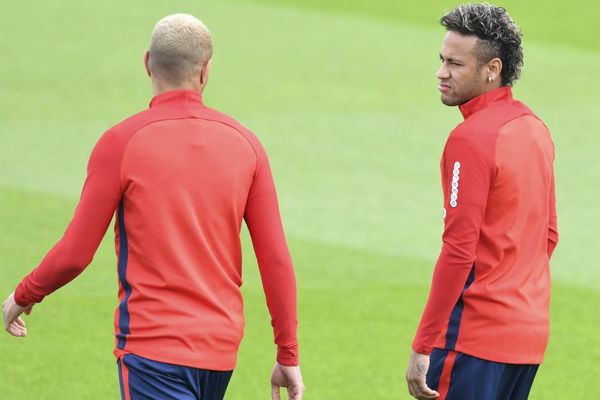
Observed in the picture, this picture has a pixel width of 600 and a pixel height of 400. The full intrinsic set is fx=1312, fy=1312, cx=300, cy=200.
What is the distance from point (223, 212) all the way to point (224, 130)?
29 centimetres

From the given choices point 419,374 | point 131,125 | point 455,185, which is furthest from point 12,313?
point 455,185

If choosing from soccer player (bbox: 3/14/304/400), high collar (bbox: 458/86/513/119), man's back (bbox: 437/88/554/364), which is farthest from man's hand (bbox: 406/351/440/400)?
high collar (bbox: 458/86/513/119)

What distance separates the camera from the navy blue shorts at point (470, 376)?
5027 millimetres

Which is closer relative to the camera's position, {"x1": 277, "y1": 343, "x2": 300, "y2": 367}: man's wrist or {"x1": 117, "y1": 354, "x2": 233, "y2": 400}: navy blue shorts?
{"x1": 117, "y1": 354, "x2": 233, "y2": 400}: navy blue shorts

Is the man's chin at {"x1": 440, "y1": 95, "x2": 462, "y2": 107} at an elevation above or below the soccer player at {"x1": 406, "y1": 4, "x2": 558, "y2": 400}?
above

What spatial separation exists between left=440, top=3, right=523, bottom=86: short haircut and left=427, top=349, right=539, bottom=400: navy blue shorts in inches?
43.6

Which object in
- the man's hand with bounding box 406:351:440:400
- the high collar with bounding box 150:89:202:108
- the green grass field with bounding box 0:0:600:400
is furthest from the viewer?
the green grass field with bounding box 0:0:600:400

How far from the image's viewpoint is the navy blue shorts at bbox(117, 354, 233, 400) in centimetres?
458

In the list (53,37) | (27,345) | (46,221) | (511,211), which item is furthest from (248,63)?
(511,211)

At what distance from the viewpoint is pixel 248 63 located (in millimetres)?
18078

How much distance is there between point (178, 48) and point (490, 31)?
1.29 metres

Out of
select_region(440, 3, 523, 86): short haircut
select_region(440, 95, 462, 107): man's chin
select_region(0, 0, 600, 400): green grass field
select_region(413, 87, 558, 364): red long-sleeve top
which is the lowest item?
select_region(0, 0, 600, 400): green grass field

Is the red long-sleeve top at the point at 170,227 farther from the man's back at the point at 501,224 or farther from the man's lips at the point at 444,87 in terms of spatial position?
the man's lips at the point at 444,87

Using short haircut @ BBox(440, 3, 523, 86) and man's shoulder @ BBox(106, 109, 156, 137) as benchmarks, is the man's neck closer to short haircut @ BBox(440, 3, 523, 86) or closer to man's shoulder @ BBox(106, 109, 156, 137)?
man's shoulder @ BBox(106, 109, 156, 137)
